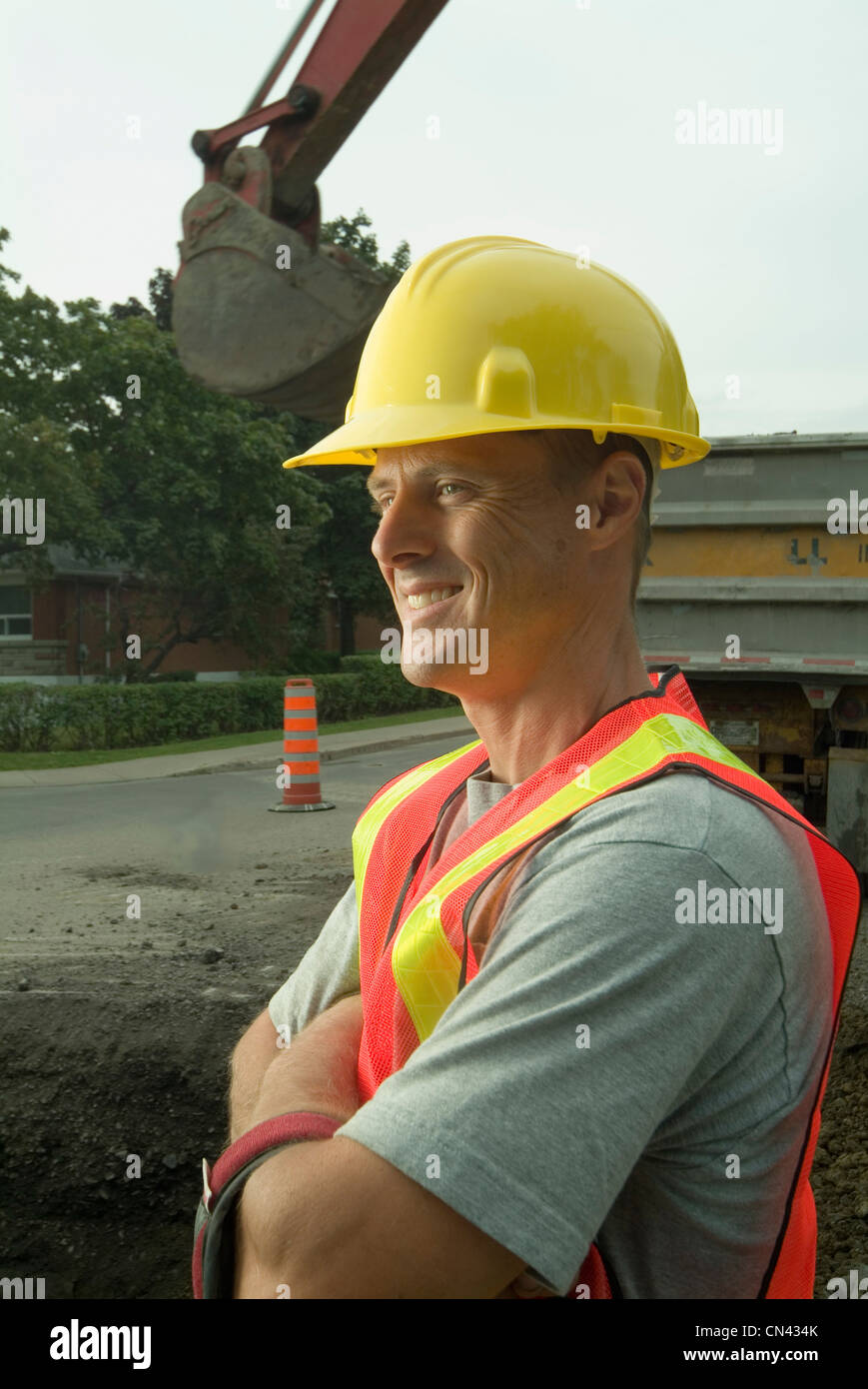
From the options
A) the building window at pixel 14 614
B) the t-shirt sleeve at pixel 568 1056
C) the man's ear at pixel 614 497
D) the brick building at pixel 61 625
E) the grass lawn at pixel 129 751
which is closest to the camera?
the t-shirt sleeve at pixel 568 1056

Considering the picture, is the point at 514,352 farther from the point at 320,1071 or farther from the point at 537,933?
the point at 320,1071

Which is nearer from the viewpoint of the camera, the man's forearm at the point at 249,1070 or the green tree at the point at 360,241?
the man's forearm at the point at 249,1070

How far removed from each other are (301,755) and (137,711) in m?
9.06

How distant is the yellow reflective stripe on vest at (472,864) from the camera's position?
4.54 ft

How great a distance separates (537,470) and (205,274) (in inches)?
284

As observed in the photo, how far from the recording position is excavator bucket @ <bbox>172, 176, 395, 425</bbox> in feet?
26.4

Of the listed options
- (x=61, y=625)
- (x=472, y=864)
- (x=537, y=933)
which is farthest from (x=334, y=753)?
(x=537, y=933)

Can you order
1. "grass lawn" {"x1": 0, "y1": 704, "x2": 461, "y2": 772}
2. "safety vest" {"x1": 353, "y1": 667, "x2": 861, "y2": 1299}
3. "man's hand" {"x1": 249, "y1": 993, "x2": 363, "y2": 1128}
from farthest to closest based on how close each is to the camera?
1. "grass lawn" {"x1": 0, "y1": 704, "x2": 461, "y2": 772}
2. "man's hand" {"x1": 249, "y1": 993, "x2": 363, "y2": 1128}
3. "safety vest" {"x1": 353, "y1": 667, "x2": 861, "y2": 1299}

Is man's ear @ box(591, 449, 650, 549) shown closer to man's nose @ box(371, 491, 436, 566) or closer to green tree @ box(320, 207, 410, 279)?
man's nose @ box(371, 491, 436, 566)

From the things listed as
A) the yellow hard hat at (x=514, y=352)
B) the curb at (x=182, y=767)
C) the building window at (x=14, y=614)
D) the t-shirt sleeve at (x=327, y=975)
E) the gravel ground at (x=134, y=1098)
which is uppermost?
the building window at (x=14, y=614)

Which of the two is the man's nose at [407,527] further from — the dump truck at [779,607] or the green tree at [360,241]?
the green tree at [360,241]

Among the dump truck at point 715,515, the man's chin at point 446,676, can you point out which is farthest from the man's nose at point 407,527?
the dump truck at point 715,515

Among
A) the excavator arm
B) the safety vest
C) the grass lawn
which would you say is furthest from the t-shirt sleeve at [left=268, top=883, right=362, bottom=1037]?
the grass lawn

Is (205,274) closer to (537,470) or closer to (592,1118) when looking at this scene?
(537,470)
